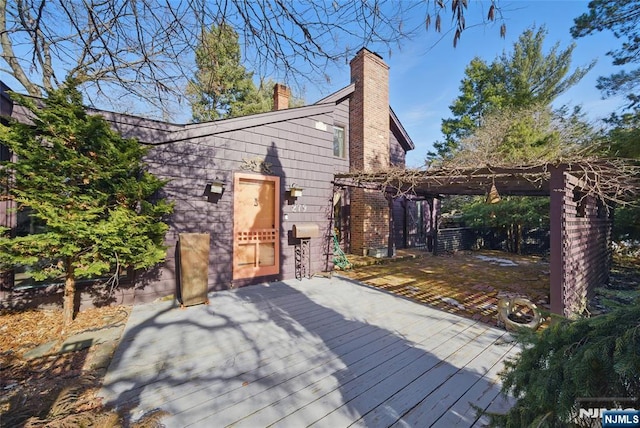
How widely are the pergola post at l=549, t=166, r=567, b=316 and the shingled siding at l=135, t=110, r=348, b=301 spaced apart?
439cm

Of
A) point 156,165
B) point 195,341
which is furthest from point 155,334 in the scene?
point 156,165

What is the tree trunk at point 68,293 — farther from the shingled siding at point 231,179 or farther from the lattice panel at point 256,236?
the lattice panel at point 256,236

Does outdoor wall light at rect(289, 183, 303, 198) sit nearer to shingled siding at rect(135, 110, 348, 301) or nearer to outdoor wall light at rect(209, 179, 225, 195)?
shingled siding at rect(135, 110, 348, 301)

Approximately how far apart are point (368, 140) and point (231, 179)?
212 inches

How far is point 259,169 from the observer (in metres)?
5.76

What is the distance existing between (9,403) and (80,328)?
4.96ft

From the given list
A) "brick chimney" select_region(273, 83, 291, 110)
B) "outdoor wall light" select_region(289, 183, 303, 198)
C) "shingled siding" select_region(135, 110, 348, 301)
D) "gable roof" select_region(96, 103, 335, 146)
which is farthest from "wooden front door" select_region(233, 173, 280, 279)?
"brick chimney" select_region(273, 83, 291, 110)

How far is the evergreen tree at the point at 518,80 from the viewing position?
50.2ft

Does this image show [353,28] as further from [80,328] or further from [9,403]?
[80,328]

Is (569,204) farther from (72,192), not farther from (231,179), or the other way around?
(72,192)

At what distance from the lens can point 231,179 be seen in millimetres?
5359

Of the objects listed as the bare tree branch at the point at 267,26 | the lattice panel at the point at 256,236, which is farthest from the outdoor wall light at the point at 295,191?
the bare tree branch at the point at 267,26

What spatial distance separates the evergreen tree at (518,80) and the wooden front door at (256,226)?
41.3 ft

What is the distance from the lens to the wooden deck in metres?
2.06
